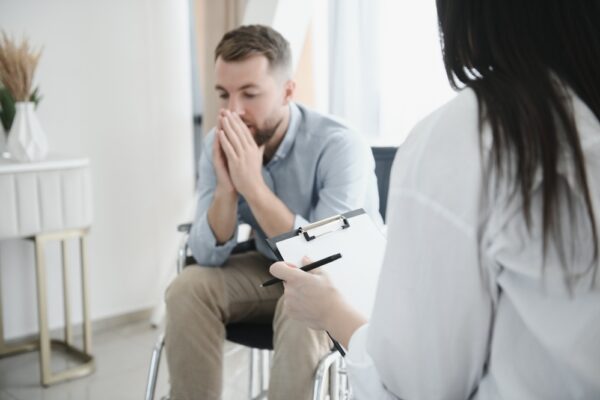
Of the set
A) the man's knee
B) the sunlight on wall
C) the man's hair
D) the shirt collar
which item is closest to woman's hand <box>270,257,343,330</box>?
the man's knee

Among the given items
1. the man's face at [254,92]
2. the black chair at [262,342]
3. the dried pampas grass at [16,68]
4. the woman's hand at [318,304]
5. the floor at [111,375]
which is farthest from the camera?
the floor at [111,375]

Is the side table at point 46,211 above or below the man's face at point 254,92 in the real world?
below

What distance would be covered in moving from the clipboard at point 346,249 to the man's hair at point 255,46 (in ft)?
2.36

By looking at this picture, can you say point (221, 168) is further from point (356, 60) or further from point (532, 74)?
point (532, 74)

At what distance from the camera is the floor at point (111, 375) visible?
2152 millimetres

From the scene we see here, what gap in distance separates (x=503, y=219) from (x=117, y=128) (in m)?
2.28

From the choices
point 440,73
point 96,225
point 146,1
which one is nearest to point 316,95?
point 440,73

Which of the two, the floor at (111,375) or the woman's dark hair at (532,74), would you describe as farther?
the floor at (111,375)

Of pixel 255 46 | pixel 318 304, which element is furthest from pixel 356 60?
pixel 318 304

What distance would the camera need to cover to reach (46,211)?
2.12 m

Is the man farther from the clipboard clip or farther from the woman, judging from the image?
the woman

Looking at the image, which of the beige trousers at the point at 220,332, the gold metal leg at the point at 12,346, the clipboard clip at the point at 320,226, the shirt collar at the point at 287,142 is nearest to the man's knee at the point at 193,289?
the beige trousers at the point at 220,332

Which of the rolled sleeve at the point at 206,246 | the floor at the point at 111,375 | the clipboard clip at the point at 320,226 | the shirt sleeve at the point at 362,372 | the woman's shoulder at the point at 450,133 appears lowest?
the floor at the point at 111,375

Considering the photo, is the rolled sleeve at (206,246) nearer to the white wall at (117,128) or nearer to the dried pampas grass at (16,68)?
the dried pampas grass at (16,68)
